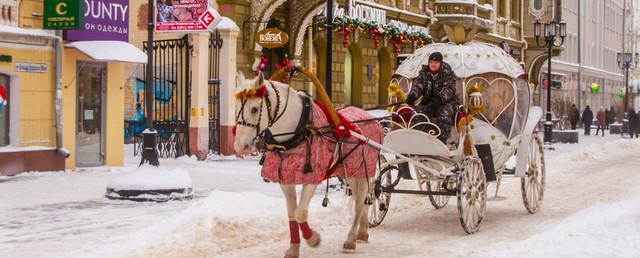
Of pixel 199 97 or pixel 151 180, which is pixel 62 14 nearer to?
pixel 151 180

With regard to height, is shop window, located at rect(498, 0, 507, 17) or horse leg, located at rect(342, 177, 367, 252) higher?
shop window, located at rect(498, 0, 507, 17)

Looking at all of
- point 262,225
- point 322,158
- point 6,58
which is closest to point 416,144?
point 262,225

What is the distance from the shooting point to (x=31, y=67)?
728 inches

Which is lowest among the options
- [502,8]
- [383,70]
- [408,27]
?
[383,70]

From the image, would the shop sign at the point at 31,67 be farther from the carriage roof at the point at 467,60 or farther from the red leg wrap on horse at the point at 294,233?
the red leg wrap on horse at the point at 294,233

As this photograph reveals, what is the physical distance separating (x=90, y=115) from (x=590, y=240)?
43.7ft

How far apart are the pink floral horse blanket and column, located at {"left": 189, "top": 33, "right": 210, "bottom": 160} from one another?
43.3 feet

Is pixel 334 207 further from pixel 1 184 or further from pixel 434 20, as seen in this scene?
pixel 434 20

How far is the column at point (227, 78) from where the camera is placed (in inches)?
952

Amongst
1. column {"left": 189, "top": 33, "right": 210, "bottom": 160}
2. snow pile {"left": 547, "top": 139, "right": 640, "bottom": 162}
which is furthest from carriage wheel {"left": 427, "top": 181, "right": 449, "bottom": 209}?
snow pile {"left": 547, "top": 139, "right": 640, "bottom": 162}

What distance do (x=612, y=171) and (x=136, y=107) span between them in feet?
52.6

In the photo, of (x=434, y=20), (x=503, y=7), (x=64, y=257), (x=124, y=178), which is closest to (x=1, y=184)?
(x=124, y=178)

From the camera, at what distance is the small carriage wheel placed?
11730mm

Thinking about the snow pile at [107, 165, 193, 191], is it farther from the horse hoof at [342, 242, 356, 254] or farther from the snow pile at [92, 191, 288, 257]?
the horse hoof at [342, 242, 356, 254]
